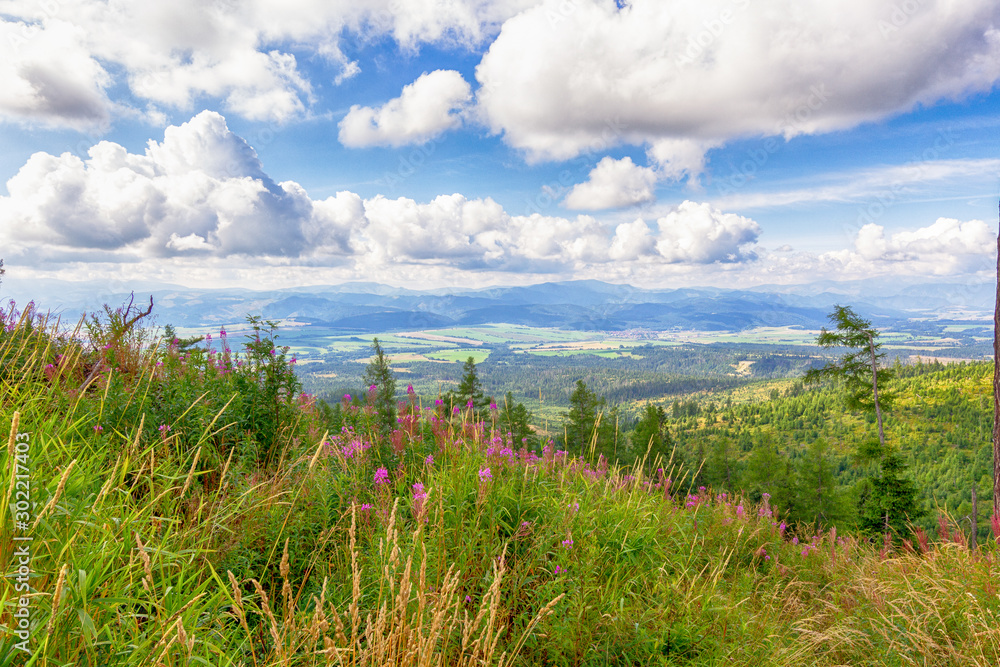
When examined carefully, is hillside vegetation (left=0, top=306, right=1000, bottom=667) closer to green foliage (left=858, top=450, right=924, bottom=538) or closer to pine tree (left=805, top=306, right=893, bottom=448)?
green foliage (left=858, top=450, right=924, bottom=538)

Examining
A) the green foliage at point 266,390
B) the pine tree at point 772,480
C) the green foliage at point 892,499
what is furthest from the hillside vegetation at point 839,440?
the green foliage at point 266,390

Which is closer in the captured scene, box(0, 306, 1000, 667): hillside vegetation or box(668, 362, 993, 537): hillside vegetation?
box(0, 306, 1000, 667): hillside vegetation

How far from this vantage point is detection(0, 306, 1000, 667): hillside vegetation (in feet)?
5.90

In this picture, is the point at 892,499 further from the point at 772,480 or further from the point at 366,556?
the point at 366,556

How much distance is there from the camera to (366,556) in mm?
3285

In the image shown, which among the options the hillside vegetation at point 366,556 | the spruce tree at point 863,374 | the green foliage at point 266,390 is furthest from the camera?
the spruce tree at point 863,374

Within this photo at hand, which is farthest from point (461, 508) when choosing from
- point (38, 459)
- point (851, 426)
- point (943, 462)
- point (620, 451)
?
point (851, 426)

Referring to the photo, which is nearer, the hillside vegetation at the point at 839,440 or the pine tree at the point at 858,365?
the pine tree at the point at 858,365

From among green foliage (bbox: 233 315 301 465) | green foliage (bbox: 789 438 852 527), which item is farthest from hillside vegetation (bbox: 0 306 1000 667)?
green foliage (bbox: 789 438 852 527)

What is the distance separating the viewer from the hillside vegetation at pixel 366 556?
5.90 feet

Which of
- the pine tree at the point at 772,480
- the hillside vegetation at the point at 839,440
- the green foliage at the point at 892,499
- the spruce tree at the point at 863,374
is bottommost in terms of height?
the hillside vegetation at the point at 839,440

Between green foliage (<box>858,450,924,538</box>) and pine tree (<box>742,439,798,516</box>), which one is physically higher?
green foliage (<box>858,450,924,538</box>)

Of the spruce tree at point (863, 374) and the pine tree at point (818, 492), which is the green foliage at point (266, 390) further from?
the pine tree at point (818, 492)

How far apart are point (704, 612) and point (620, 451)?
42.6 m
